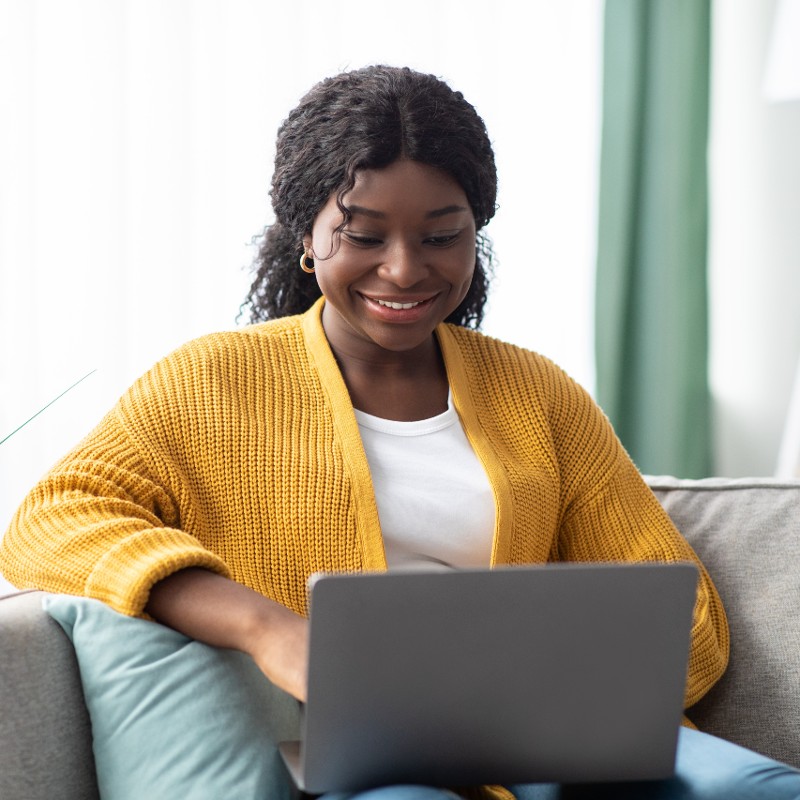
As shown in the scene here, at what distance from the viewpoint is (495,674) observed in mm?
940

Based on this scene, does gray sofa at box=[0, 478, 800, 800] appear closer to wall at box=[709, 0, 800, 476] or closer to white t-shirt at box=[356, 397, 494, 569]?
white t-shirt at box=[356, 397, 494, 569]

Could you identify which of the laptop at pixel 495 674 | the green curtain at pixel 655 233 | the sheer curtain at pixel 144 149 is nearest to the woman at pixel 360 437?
the laptop at pixel 495 674

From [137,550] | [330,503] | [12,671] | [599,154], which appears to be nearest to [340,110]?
[330,503]

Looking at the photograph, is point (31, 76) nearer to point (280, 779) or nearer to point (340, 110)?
point (340, 110)

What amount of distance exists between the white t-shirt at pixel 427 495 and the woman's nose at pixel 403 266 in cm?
19

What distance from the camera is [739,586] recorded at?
1.51m

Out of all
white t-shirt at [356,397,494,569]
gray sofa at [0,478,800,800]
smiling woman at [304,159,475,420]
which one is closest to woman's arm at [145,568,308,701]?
gray sofa at [0,478,800,800]

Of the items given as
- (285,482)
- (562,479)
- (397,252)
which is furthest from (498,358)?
(285,482)

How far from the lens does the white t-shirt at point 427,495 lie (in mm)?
1361

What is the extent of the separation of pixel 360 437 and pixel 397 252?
0.77ft

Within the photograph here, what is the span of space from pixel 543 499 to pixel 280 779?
1.76ft

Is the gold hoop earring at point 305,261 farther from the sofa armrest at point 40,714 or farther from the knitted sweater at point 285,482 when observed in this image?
the sofa armrest at point 40,714

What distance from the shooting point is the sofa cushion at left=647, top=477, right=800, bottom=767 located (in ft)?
4.62

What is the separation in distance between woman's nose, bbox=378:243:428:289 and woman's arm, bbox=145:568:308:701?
424mm
